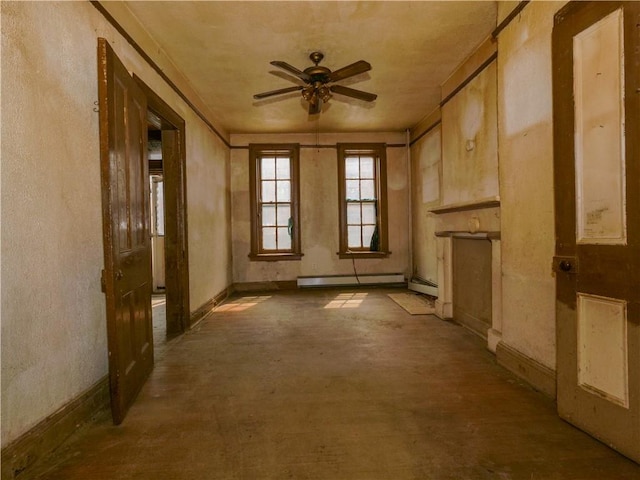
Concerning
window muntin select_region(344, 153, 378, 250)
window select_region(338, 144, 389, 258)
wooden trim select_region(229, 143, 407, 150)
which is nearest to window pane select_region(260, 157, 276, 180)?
wooden trim select_region(229, 143, 407, 150)

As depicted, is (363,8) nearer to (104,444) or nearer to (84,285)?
(84,285)

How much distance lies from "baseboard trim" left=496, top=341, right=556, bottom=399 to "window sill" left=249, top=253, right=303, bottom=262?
3.94 m

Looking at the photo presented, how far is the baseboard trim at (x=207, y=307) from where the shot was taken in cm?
384

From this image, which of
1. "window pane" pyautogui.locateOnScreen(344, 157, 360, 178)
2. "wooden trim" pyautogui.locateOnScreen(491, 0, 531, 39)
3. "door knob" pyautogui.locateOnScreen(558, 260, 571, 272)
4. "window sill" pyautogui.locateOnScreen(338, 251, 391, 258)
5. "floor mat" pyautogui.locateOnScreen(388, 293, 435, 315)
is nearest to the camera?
"door knob" pyautogui.locateOnScreen(558, 260, 571, 272)

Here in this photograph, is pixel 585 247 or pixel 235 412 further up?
pixel 585 247

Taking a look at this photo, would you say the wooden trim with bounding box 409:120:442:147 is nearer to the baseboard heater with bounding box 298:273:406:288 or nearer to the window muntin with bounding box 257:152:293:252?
the window muntin with bounding box 257:152:293:252

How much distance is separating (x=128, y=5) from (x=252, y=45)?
1.02 metres

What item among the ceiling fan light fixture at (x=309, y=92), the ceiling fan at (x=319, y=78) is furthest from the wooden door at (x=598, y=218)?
the ceiling fan light fixture at (x=309, y=92)

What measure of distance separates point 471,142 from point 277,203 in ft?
12.1

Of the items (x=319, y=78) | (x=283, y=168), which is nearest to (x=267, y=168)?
(x=283, y=168)

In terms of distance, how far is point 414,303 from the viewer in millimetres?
4766

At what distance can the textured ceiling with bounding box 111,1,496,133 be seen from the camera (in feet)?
8.64

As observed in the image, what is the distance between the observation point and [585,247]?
→ 1.71 meters

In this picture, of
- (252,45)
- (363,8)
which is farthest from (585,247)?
(252,45)
